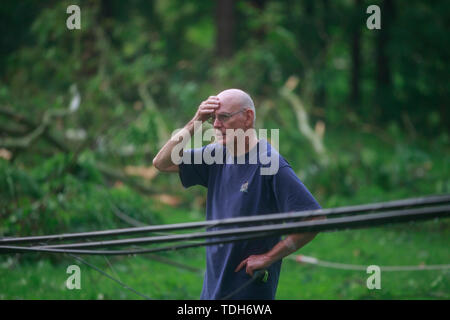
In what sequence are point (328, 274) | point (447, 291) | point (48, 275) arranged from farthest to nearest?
1. point (328, 274)
2. point (48, 275)
3. point (447, 291)

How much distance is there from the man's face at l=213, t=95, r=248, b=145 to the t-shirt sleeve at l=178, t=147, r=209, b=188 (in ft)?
1.02

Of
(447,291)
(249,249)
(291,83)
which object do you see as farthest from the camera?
(291,83)

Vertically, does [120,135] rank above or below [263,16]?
below

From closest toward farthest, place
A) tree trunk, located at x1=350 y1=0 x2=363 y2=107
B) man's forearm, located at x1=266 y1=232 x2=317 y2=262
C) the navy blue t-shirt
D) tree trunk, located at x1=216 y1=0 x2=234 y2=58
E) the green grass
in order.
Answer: man's forearm, located at x1=266 y1=232 x2=317 y2=262 → the navy blue t-shirt → the green grass → tree trunk, located at x1=216 y1=0 x2=234 y2=58 → tree trunk, located at x1=350 y1=0 x2=363 y2=107

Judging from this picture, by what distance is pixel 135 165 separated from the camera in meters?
9.86

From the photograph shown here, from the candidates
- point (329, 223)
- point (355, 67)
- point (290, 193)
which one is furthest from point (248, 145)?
point (355, 67)

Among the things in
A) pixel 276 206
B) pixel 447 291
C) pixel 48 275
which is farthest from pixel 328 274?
pixel 276 206

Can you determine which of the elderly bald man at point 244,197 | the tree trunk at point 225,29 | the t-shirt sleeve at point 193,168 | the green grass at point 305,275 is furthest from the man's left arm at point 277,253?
the tree trunk at point 225,29

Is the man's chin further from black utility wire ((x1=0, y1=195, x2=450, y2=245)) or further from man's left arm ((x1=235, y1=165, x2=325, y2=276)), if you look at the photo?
black utility wire ((x1=0, y1=195, x2=450, y2=245))

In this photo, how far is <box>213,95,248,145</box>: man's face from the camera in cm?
314

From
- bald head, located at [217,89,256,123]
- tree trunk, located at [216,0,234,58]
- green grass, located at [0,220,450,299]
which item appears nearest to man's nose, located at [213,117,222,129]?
bald head, located at [217,89,256,123]

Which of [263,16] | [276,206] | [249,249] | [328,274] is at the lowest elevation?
[328,274]

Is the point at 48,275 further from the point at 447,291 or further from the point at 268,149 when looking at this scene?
the point at 447,291

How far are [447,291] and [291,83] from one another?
655cm
